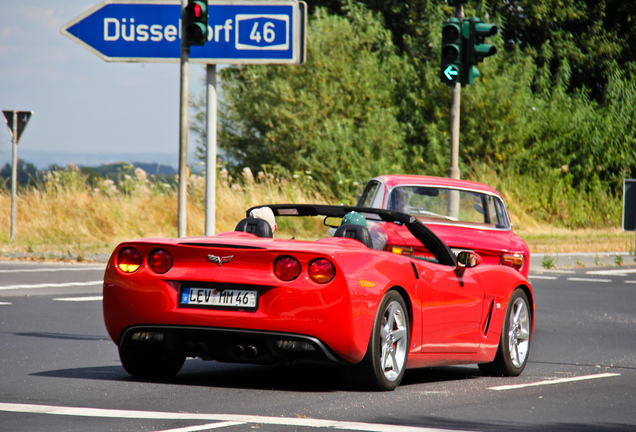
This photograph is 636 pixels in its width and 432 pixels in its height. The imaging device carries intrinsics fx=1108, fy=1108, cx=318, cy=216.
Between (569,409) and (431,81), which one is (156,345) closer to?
(569,409)

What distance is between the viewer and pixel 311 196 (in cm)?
3309

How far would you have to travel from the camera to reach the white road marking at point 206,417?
19.2ft

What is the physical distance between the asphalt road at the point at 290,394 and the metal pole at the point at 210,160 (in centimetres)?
170

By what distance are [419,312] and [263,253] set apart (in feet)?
4.27

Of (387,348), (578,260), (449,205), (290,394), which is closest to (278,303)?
(290,394)

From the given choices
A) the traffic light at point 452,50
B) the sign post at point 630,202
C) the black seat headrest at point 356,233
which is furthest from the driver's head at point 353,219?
the sign post at point 630,202

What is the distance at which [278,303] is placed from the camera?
7012mm

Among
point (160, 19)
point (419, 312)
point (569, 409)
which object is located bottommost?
point (569, 409)

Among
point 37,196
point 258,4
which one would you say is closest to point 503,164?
point 37,196

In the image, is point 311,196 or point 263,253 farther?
point 311,196

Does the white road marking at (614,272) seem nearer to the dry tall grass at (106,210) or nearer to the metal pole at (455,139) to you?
the metal pole at (455,139)

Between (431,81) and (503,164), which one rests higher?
(431,81)

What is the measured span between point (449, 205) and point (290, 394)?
275 inches

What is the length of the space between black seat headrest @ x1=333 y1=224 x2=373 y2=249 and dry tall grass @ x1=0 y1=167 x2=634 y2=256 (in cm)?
1738
